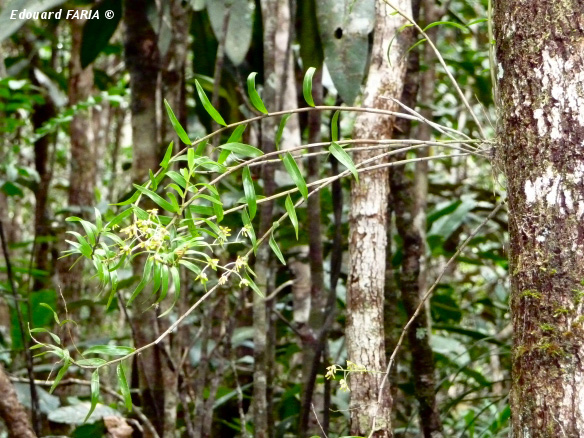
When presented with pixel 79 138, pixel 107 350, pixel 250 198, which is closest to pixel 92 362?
pixel 107 350

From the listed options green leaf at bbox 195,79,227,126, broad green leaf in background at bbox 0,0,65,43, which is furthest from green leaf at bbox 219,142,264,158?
broad green leaf in background at bbox 0,0,65,43

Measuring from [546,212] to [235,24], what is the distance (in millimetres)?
1267

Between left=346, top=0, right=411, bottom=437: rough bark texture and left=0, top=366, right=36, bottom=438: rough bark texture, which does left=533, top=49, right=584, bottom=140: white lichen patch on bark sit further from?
left=0, top=366, right=36, bottom=438: rough bark texture

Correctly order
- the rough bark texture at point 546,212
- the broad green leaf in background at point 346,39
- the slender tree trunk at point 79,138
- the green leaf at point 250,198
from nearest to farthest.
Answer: the rough bark texture at point 546,212 < the green leaf at point 250,198 < the broad green leaf in background at point 346,39 < the slender tree trunk at point 79,138

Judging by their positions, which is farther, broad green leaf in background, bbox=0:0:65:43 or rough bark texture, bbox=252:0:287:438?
broad green leaf in background, bbox=0:0:65:43

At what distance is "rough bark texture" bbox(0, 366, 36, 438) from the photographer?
1.34 metres

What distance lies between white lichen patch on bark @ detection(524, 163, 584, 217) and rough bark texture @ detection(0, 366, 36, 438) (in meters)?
1.03

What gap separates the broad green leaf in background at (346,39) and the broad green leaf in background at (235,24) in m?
0.21

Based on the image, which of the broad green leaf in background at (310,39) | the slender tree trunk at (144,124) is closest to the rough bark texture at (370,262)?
the broad green leaf in background at (310,39)

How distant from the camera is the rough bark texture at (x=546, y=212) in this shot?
2.65 ft

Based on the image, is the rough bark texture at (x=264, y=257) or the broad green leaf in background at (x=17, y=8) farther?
the broad green leaf in background at (x=17, y=8)

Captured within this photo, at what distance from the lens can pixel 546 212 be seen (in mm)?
842

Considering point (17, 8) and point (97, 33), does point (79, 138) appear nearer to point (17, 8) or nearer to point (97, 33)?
point (97, 33)

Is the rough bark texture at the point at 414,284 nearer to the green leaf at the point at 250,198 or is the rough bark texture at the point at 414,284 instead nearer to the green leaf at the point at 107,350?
the green leaf at the point at 250,198
